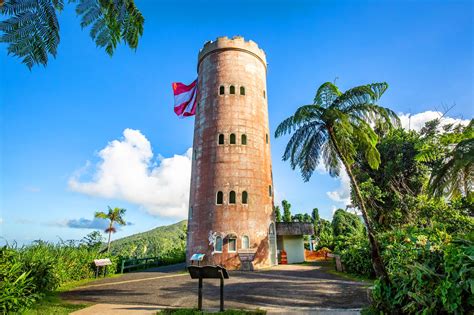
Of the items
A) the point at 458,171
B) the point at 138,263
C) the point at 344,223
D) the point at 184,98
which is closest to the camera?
the point at 458,171

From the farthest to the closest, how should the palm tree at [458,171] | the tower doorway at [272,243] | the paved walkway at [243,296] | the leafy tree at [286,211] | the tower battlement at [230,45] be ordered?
1. the leafy tree at [286,211]
2. the tower battlement at [230,45]
3. the tower doorway at [272,243]
4. the palm tree at [458,171]
5. the paved walkway at [243,296]

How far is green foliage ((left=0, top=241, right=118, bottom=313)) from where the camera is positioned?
23.9 ft

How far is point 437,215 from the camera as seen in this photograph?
766 inches

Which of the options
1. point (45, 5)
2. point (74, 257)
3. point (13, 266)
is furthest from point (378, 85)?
point (74, 257)

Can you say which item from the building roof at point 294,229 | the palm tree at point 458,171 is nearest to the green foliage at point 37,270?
the building roof at point 294,229

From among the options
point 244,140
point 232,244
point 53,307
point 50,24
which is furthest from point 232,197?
point 50,24

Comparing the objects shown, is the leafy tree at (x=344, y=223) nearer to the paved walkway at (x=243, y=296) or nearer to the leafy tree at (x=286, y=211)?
the leafy tree at (x=286, y=211)

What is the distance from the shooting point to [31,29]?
508 cm

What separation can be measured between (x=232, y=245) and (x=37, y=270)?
41.1ft

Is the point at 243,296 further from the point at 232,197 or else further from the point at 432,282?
the point at 232,197

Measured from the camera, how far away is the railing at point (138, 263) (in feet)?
68.1

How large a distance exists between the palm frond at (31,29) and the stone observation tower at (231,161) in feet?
A: 56.0

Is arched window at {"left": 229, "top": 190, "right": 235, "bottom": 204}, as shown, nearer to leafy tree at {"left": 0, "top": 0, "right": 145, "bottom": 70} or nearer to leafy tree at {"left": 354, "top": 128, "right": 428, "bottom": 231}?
leafy tree at {"left": 354, "top": 128, "right": 428, "bottom": 231}

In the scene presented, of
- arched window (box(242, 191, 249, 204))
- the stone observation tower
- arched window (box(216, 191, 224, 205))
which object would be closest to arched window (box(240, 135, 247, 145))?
the stone observation tower
